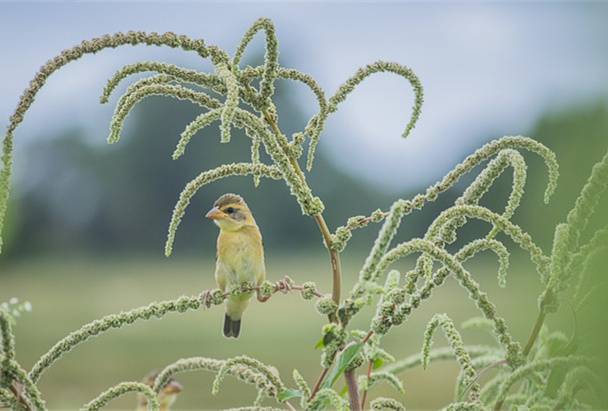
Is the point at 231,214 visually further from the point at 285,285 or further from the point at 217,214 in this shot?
the point at 285,285

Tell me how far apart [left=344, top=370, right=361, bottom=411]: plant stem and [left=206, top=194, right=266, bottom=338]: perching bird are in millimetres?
1010

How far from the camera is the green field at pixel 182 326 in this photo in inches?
478

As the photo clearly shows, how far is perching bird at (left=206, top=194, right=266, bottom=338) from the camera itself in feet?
6.43

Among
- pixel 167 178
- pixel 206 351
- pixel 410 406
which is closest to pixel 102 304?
pixel 167 178

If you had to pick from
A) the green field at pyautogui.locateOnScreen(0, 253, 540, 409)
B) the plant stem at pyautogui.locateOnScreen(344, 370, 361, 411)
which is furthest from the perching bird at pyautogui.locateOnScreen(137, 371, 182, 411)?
the green field at pyautogui.locateOnScreen(0, 253, 540, 409)

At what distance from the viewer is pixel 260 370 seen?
38.5 inches

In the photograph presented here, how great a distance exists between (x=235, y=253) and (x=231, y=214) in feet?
0.43

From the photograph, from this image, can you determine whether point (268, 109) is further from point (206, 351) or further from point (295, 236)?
point (295, 236)

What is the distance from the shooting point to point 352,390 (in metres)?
0.88

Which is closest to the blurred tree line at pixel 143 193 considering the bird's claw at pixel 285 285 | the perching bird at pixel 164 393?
the perching bird at pixel 164 393

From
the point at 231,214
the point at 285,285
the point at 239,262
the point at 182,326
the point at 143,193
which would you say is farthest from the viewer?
the point at 143,193

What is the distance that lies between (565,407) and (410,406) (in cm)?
1065

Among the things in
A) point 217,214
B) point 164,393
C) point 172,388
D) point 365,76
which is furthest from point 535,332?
point 164,393

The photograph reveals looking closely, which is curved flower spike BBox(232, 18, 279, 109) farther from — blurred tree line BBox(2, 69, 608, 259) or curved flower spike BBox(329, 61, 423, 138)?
blurred tree line BBox(2, 69, 608, 259)
